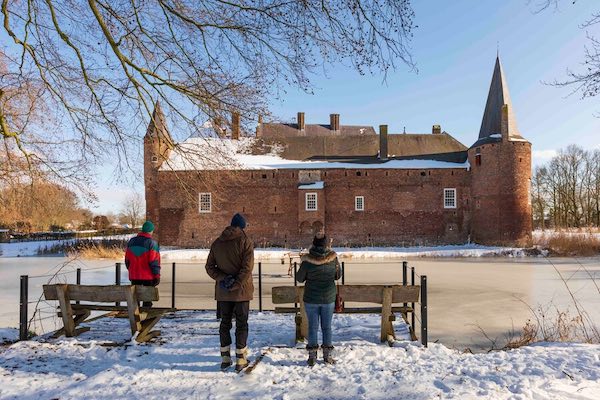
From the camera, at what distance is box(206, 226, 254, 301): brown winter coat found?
4.61 metres

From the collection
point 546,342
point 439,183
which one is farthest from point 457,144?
point 546,342

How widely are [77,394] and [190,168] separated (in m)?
3.82

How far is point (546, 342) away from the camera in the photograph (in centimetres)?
588

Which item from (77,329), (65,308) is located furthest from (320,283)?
(77,329)

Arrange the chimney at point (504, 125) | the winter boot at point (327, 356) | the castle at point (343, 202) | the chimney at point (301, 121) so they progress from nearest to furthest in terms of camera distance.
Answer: the winter boot at point (327, 356) → the chimney at point (504, 125) → the castle at point (343, 202) → the chimney at point (301, 121)

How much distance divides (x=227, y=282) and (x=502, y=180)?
28.6m

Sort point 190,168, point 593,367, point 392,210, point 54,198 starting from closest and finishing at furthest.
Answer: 1. point 593,367
2. point 190,168
3. point 54,198
4. point 392,210

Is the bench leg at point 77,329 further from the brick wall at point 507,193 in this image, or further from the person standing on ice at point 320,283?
the brick wall at point 507,193

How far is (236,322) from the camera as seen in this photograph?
4.63 metres

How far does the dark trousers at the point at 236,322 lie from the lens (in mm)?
4492

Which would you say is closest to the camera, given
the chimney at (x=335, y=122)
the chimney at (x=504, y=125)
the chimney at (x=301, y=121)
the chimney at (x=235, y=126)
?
the chimney at (x=235, y=126)

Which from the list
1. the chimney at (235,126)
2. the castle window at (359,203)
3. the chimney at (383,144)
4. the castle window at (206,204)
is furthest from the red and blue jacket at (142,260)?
the chimney at (383,144)

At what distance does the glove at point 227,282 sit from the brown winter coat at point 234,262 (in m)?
0.03

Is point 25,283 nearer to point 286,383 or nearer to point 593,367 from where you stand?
point 286,383
